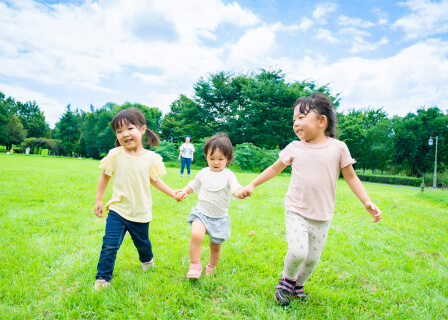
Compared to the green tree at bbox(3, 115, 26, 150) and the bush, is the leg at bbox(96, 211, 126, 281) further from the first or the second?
the green tree at bbox(3, 115, 26, 150)

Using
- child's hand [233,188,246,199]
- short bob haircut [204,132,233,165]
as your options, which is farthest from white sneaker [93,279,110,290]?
short bob haircut [204,132,233,165]

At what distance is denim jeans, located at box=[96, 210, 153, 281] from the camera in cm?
241

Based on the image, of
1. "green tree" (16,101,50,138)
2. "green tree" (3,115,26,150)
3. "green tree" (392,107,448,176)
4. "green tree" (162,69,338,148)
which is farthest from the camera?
"green tree" (16,101,50,138)

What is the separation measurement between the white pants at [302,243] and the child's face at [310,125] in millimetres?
707

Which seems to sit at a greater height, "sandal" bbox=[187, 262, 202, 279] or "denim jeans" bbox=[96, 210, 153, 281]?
"denim jeans" bbox=[96, 210, 153, 281]

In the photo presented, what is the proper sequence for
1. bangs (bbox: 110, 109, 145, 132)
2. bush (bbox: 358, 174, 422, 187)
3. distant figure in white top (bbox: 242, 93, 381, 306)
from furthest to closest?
bush (bbox: 358, 174, 422, 187)
bangs (bbox: 110, 109, 145, 132)
distant figure in white top (bbox: 242, 93, 381, 306)

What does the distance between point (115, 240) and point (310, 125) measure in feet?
6.72

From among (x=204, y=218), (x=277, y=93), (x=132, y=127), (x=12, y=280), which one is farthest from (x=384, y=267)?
(x=277, y=93)

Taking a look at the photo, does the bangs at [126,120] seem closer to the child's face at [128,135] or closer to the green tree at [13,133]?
the child's face at [128,135]

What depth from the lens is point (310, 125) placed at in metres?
2.38

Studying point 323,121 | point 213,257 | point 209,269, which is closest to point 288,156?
point 323,121

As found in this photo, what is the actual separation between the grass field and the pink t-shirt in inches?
31.9

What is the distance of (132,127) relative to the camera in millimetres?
2643

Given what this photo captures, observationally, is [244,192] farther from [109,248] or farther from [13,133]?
[13,133]
